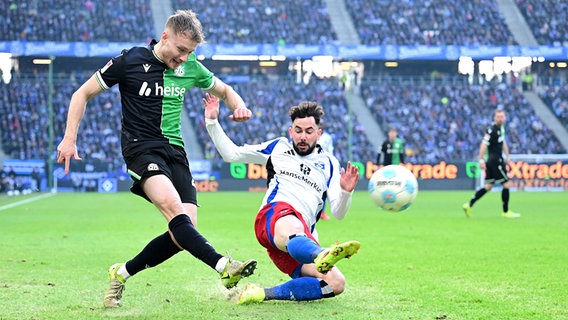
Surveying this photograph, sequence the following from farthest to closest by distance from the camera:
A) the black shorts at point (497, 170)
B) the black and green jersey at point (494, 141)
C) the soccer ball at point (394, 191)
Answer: the black shorts at point (497, 170) → the black and green jersey at point (494, 141) → the soccer ball at point (394, 191)

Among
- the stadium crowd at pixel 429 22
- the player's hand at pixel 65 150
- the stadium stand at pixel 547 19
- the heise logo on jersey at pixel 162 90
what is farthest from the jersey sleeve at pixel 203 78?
the stadium stand at pixel 547 19

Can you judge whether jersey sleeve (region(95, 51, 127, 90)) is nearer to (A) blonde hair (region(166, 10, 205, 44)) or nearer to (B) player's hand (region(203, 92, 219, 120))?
(A) blonde hair (region(166, 10, 205, 44))

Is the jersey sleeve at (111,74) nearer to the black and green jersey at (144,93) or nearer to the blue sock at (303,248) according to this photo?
the black and green jersey at (144,93)

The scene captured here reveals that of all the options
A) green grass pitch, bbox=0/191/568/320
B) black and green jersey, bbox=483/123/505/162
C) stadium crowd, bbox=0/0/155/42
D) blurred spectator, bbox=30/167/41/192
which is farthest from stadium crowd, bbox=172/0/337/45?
green grass pitch, bbox=0/191/568/320

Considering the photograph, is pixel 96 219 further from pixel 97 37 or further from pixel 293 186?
pixel 97 37

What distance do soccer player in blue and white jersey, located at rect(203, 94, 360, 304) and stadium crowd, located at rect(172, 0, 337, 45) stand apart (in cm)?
3921

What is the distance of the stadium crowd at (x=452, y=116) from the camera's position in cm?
4153

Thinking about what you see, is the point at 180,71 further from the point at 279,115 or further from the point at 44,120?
the point at 279,115

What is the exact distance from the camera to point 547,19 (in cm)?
4881

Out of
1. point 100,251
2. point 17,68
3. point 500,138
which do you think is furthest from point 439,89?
point 100,251

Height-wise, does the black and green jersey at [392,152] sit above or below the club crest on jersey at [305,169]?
below

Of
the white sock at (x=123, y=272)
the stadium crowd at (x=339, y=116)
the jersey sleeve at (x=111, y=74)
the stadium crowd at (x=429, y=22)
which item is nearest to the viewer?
the jersey sleeve at (x=111, y=74)

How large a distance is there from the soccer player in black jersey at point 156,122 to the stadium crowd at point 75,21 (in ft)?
128

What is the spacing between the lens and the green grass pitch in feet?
19.8
